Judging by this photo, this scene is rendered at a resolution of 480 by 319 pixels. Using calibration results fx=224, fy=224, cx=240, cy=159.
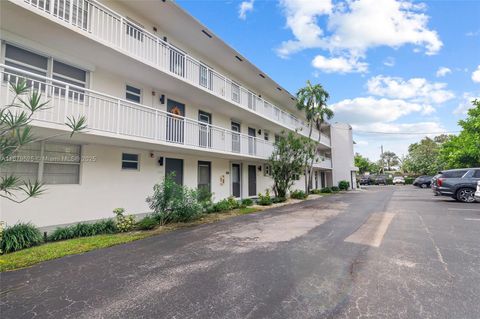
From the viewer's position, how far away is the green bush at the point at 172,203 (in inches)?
321

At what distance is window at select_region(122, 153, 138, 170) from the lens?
368 inches

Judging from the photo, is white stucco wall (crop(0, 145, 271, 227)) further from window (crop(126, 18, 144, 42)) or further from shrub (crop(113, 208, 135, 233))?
window (crop(126, 18, 144, 42))

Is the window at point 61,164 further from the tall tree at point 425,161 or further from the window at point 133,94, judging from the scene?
the tall tree at point 425,161

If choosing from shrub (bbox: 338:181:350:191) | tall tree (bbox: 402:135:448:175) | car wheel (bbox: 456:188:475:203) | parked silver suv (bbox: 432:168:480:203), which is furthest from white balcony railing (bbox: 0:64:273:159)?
tall tree (bbox: 402:135:448:175)

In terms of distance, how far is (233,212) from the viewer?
1133 cm

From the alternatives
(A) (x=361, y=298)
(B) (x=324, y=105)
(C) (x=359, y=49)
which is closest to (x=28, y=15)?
(A) (x=361, y=298)

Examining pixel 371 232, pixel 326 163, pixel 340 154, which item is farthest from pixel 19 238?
pixel 340 154

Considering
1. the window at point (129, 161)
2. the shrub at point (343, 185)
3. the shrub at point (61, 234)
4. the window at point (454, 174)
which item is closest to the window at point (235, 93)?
the window at point (129, 161)

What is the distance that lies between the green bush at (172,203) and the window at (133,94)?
394 centimetres

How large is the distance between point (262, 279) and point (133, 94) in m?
9.08

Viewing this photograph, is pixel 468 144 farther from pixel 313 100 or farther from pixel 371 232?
pixel 371 232

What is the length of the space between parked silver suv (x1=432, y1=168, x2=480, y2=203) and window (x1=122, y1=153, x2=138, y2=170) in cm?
1763

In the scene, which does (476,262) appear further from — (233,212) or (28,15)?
(28,15)

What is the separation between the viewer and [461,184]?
13.1 m
